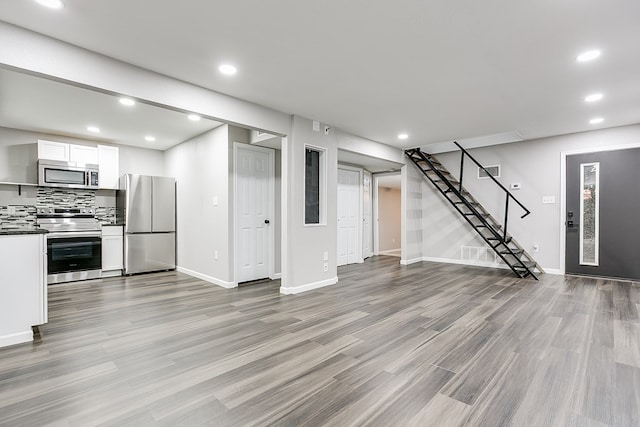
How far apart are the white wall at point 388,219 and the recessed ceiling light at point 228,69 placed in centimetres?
649

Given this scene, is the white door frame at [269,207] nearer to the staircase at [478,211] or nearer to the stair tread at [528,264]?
the staircase at [478,211]

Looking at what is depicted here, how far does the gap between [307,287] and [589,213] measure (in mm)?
5075

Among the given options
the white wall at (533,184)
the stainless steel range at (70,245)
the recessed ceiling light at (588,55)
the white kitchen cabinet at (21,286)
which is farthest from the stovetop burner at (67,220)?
the white wall at (533,184)

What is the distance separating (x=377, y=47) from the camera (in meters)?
2.59

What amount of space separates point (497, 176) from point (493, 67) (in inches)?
155

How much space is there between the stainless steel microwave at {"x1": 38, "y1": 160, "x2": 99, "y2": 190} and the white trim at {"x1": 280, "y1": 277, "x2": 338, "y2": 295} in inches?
161

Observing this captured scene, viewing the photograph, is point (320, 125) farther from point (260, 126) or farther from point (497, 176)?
point (497, 176)

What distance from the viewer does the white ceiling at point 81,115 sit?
3.37 metres

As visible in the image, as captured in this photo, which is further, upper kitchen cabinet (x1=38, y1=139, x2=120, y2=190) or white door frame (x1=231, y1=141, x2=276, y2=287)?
upper kitchen cabinet (x1=38, y1=139, x2=120, y2=190)

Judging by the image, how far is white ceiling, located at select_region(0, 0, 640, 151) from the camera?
2.11m

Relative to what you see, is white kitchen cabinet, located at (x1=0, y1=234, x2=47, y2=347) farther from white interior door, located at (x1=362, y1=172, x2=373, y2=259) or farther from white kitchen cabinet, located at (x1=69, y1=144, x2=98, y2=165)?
white interior door, located at (x1=362, y1=172, x2=373, y2=259)

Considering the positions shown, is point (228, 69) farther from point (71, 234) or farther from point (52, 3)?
point (71, 234)

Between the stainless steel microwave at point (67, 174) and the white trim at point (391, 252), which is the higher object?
the stainless steel microwave at point (67, 174)

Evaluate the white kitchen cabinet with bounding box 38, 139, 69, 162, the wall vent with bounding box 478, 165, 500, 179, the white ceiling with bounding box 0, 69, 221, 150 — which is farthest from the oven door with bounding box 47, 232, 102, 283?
the wall vent with bounding box 478, 165, 500, 179
